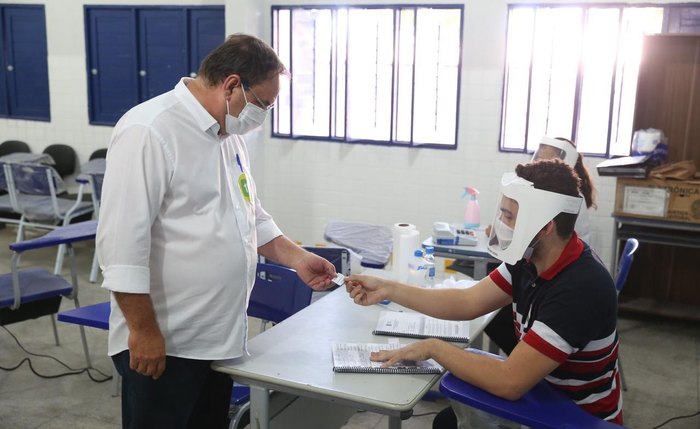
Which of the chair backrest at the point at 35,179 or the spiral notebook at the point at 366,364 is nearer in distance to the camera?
the spiral notebook at the point at 366,364

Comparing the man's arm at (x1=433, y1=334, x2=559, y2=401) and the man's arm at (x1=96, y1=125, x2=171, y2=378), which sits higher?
the man's arm at (x1=96, y1=125, x2=171, y2=378)

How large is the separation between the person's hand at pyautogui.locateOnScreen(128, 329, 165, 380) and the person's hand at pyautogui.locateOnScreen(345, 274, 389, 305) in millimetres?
723

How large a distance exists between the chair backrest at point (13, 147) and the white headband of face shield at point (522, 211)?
6.04m

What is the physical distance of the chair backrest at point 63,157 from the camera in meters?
6.45

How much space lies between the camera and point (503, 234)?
1897 millimetres

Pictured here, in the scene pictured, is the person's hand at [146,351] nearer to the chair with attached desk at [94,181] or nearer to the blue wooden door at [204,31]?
the chair with attached desk at [94,181]

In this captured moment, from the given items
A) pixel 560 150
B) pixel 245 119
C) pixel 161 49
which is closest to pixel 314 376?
pixel 245 119

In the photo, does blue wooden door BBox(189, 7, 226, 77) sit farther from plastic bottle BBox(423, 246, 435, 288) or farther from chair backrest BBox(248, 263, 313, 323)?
plastic bottle BBox(423, 246, 435, 288)

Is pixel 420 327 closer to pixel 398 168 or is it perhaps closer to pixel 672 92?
pixel 672 92

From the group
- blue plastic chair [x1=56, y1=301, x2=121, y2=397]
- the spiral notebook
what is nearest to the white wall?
blue plastic chair [x1=56, y1=301, x2=121, y2=397]

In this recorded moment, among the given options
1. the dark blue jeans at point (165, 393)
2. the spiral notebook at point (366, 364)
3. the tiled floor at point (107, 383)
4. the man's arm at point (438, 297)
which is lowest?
the tiled floor at point (107, 383)

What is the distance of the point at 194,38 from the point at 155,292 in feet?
15.0

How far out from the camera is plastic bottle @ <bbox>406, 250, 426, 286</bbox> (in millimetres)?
2692

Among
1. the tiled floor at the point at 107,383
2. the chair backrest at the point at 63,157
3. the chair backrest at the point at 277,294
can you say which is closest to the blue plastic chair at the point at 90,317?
the tiled floor at the point at 107,383
